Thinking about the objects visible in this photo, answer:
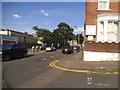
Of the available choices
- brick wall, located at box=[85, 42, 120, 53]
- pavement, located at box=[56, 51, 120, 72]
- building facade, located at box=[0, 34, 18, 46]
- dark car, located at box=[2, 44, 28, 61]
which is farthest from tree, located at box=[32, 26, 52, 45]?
pavement, located at box=[56, 51, 120, 72]

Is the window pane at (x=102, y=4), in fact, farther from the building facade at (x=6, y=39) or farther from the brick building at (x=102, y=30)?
the building facade at (x=6, y=39)

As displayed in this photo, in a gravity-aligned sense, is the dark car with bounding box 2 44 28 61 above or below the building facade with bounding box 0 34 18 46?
below

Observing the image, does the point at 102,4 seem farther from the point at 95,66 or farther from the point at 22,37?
the point at 22,37

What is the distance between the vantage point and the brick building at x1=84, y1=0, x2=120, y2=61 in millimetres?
10875

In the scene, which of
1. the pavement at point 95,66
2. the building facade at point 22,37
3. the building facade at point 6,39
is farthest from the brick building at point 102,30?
the building facade at point 22,37

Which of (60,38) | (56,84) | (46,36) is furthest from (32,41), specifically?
(56,84)

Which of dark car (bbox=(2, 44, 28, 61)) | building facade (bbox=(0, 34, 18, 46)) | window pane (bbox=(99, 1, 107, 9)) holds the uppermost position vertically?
window pane (bbox=(99, 1, 107, 9))

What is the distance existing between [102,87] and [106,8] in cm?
1117

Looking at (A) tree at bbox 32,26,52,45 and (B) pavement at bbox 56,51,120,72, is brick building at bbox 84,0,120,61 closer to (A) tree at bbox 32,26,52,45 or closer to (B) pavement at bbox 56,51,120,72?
(B) pavement at bbox 56,51,120,72

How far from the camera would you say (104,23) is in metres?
12.5

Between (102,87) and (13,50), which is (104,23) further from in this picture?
(13,50)

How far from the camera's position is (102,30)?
1353cm

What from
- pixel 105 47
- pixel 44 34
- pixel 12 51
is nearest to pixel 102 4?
pixel 105 47

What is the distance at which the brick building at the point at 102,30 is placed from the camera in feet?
35.7
